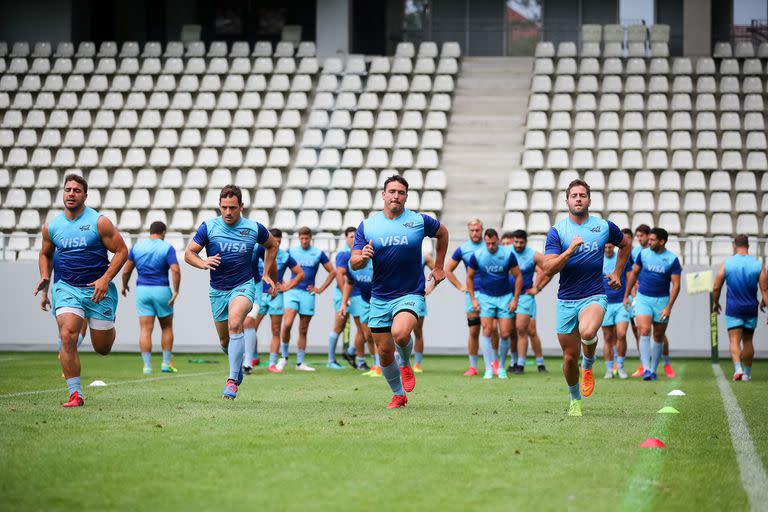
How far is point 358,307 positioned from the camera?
63.1ft

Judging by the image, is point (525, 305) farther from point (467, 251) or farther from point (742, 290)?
point (742, 290)

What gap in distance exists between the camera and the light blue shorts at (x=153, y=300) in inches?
682

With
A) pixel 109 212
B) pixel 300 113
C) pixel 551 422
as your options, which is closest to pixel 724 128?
pixel 300 113

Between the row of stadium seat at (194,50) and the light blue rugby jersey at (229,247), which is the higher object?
the row of stadium seat at (194,50)

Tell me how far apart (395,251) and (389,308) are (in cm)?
58

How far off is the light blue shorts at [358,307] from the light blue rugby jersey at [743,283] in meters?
6.08

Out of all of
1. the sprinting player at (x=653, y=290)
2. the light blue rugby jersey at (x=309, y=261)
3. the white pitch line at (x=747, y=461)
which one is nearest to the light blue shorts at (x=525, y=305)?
the sprinting player at (x=653, y=290)

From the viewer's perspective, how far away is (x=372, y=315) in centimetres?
1103

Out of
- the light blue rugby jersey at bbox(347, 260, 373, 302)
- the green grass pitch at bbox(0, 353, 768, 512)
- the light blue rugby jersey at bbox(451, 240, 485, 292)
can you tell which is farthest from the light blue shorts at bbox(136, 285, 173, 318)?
the light blue rugby jersey at bbox(451, 240, 485, 292)

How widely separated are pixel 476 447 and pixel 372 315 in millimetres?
3368

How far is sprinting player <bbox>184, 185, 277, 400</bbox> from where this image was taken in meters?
11.6

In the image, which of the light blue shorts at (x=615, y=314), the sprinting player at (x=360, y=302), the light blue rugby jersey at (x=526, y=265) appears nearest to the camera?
the light blue shorts at (x=615, y=314)

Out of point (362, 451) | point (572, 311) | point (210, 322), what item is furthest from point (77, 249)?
point (210, 322)

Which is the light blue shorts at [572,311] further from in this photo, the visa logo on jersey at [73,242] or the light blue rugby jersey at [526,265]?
the light blue rugby jersey at [526,265]
